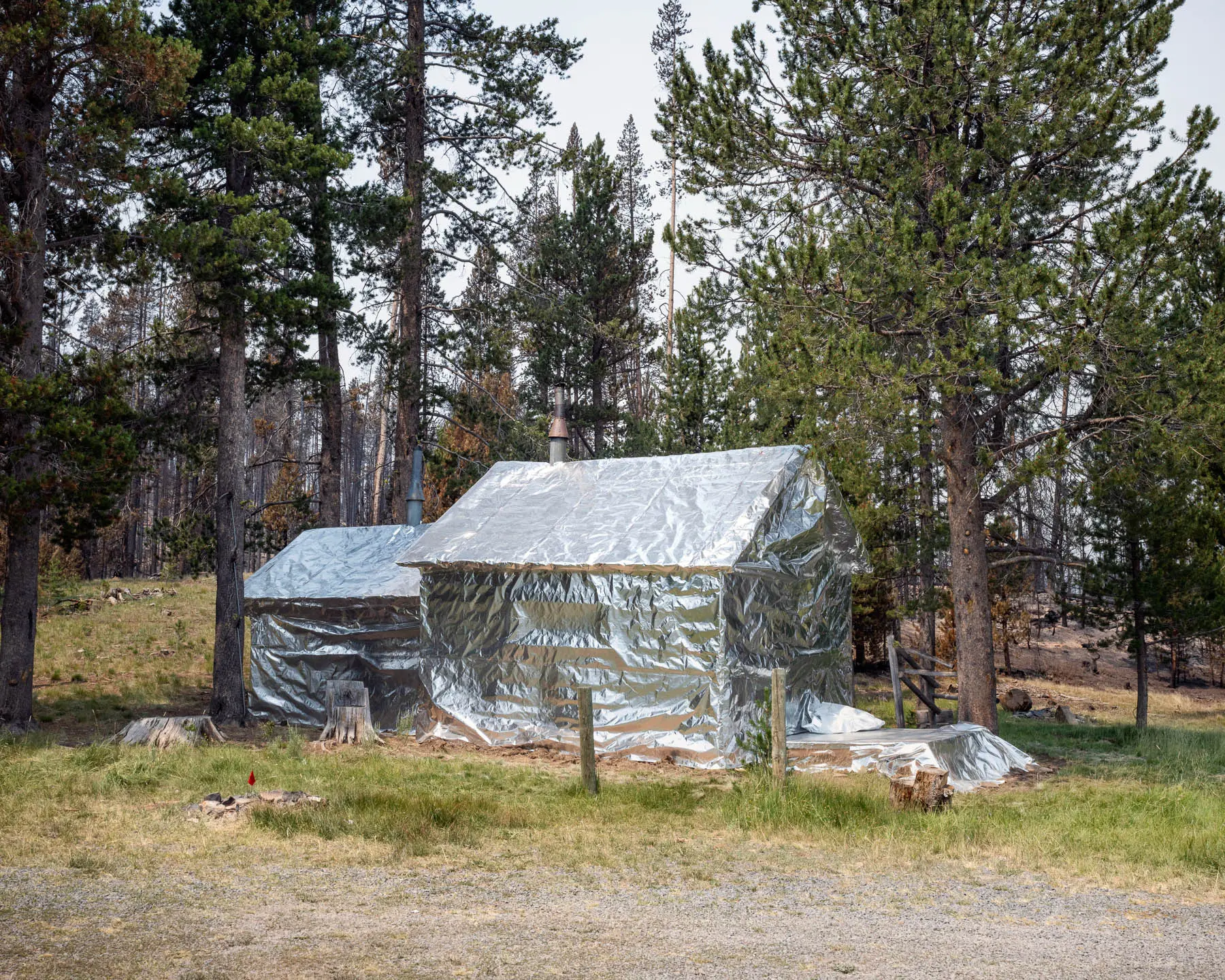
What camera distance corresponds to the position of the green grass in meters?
8.12

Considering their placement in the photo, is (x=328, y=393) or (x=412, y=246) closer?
(x=328, y=393)

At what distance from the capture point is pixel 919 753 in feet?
37.5

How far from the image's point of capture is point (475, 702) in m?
14.9

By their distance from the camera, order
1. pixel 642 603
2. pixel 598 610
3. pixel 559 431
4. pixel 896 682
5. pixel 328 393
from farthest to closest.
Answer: pixel 328 393
pixel 559 431
pixel 896 682
pixel 598 610
pixel 642 603

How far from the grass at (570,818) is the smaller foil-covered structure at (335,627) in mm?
2657

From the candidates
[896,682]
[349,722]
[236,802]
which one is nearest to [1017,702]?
[896,682]

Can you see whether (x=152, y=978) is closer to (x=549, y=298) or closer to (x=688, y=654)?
(x=688, y=654)

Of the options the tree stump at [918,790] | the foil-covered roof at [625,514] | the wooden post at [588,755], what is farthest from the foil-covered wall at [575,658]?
the tree stump at [918,790]

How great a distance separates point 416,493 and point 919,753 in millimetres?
10992

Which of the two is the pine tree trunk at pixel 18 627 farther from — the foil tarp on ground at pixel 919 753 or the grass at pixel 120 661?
the foil tarp on ground at pixel 919 753

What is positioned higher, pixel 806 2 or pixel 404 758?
pixel 806 2

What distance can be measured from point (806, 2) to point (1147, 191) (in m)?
4.91

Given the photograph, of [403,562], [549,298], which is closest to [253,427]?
[549,298]

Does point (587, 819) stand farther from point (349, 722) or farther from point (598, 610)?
point (349, 722)
